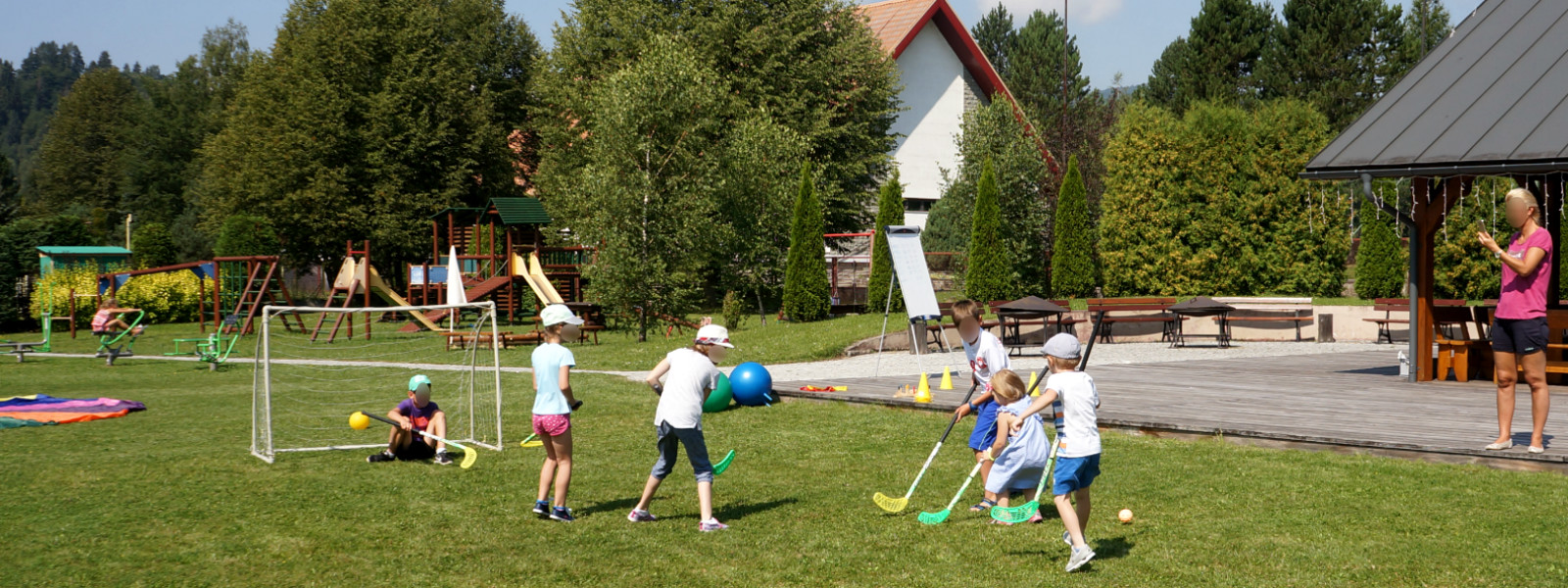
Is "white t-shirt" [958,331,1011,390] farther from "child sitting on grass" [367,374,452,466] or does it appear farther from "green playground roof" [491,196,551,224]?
"green playground roof" [491,196,551,224]

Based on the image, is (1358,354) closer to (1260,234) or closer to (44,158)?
(1260,234)

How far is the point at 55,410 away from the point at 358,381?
5.51m

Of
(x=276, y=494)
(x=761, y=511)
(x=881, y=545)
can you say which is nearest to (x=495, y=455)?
(x=276, y=494)

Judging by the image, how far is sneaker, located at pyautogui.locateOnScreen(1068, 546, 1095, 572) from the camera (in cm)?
650

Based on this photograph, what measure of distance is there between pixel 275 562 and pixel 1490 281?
30496 mm

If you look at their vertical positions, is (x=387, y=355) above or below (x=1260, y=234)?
below

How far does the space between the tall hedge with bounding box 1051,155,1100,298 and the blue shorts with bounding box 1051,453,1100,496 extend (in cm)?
2569

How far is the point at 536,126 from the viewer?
44.4 meters

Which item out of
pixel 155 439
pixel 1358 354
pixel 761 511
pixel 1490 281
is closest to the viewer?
pixel 761 511

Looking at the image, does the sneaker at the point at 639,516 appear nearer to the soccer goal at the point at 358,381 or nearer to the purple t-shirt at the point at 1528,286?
the soccer goal at the point at 358,381

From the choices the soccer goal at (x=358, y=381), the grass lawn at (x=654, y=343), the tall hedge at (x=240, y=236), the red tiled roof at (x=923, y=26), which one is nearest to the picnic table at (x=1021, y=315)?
the grass lawn at (x=654, y=343)

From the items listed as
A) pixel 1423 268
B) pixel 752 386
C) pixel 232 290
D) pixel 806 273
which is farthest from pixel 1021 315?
pixel 232 290

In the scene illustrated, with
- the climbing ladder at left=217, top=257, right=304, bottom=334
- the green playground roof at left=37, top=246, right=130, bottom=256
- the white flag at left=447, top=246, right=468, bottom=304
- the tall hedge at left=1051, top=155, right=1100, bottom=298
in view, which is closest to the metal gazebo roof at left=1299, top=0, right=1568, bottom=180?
the tall hedge at left=1051, top=155, right=1100, bottom=298

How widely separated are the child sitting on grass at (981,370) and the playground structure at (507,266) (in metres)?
21.7
